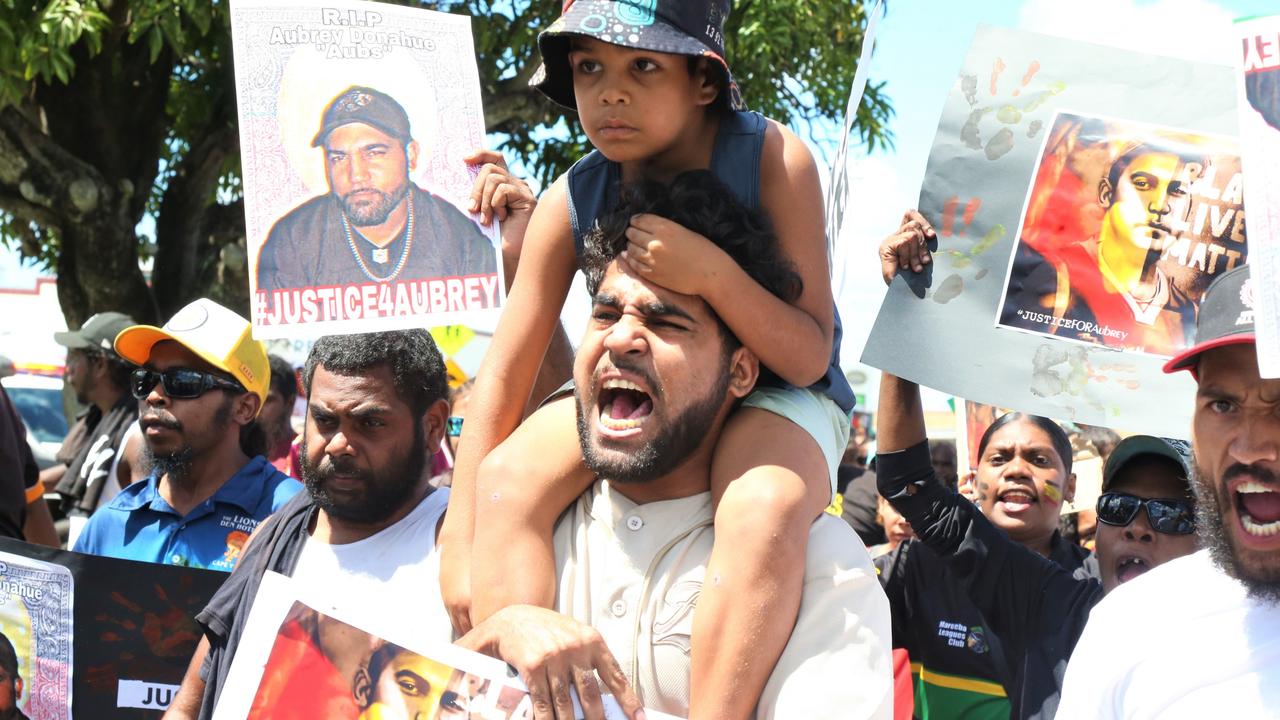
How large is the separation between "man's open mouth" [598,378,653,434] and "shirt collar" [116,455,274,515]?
82.6 inches

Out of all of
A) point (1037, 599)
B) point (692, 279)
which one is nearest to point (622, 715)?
point (692, 279)

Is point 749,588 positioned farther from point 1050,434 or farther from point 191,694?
point 1050,434

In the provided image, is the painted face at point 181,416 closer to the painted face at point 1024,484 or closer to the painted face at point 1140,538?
the painted face at point 1024,484

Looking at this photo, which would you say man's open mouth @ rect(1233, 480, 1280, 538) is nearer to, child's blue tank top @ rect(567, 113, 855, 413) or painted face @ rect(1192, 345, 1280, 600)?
painted face @ rect(1192, 345, 1280, 600)

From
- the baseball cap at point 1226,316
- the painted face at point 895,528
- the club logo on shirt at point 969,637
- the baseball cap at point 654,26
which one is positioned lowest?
the club logo on shirt at point 969,637

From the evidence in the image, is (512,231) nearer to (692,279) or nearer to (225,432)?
(692,279)

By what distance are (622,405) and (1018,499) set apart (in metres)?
2.38

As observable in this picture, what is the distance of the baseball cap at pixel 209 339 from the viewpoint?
446 cm

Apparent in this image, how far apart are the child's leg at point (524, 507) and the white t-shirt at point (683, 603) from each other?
6cm

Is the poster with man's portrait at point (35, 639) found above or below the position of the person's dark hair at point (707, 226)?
below

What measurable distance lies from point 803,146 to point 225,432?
254 cm

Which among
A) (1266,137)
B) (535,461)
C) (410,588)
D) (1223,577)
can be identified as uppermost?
(1266,137)

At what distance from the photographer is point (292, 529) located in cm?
341

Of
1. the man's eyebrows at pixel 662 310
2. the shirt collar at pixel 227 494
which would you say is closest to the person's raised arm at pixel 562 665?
the man's eyebrows at pixel 662 310
